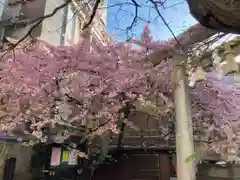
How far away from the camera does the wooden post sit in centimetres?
311

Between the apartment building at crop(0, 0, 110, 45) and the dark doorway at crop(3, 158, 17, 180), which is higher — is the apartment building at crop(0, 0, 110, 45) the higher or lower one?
the higher one

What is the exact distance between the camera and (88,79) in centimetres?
507

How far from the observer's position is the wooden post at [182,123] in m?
3.11

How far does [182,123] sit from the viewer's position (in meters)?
3.30

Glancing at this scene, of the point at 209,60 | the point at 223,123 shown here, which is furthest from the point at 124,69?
the point at 223,123

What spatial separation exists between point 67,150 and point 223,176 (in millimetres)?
3635

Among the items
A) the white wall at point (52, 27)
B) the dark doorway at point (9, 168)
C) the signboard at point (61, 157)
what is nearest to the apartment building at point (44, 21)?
the white wall at point (52, 27)

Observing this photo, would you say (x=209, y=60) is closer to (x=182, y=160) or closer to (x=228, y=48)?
(x=228, y=48)

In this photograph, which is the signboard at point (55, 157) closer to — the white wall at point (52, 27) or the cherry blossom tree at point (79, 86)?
the cherry blossom tree at point (79, 86)

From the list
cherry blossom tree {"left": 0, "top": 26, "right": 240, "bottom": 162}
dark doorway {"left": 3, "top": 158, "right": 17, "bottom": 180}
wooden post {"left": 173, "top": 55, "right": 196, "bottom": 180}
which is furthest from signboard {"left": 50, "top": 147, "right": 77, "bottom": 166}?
wooden post {"left": 173, "top": 55, "right": 196, "bottom": 180}

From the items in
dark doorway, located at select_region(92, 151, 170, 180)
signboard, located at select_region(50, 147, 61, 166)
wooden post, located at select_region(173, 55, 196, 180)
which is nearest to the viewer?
wooden post, located at select_region(173, 55, 196, 180)

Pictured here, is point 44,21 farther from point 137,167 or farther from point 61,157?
point 137,167

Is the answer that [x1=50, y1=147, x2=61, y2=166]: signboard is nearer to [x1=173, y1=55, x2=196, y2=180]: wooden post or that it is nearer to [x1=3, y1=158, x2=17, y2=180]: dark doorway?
[x1=3, y1=158, x2=17, y2=180]: dark doorway

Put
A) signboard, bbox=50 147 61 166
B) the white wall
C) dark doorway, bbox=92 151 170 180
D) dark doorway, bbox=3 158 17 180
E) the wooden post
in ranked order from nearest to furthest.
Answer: the wooden post
dark doorway, bbox=3 158 17 180
signboard, bbox=50 147 61 166
dark doorway, bbox=92 151 170 180
the white wall
